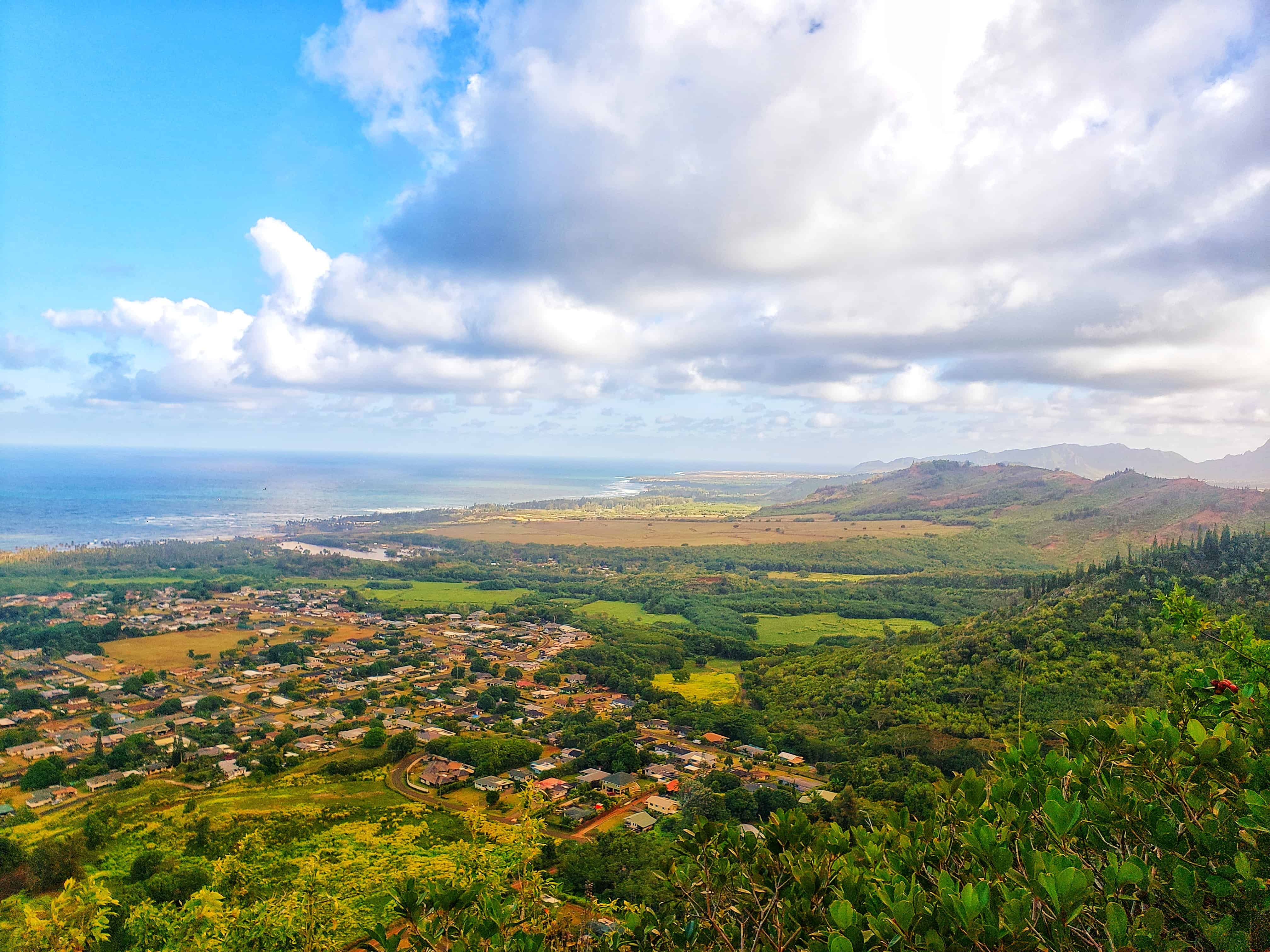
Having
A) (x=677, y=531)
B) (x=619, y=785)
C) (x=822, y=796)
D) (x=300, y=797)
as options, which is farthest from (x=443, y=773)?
(x=677, y=531)

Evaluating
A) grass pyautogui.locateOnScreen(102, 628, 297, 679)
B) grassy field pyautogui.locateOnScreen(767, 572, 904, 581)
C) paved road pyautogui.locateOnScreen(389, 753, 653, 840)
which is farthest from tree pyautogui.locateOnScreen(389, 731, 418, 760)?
grassy field pyautogui.locateOnScreen(767, 572, 904, 581)

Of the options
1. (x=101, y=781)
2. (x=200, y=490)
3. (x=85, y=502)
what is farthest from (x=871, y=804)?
(x=200, y=490)

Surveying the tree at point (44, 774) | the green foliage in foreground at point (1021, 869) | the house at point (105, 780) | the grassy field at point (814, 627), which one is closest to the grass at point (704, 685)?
the grassy field at point (814, 627)

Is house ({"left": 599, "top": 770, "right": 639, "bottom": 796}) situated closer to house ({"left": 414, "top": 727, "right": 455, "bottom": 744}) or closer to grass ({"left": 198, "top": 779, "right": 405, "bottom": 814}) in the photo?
grass ({"left": 198, "top": 779, "right": 405, "bottom": 814})

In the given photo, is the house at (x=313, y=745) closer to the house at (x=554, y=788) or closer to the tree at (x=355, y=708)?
the tree at (x=355, y=708)

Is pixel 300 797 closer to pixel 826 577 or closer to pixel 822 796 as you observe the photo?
pixel 822 796

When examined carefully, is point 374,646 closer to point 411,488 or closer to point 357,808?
point 357,808
